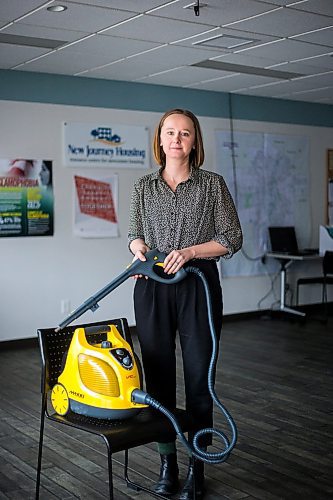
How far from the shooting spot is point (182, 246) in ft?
9.61

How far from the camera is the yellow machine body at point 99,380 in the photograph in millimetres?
2568

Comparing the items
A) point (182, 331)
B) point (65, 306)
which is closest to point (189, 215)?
point (182, 331)

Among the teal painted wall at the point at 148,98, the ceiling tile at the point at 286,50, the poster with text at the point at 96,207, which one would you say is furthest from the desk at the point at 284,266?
the ceiling tile at the point at 286,50

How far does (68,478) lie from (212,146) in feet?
15.7

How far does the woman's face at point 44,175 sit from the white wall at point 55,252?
8 cm

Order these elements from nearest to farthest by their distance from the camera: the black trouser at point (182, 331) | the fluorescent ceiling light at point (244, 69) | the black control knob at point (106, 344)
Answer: the black control knob at point (106, 344) < the black trouser at point (182, 331) < the fluorescent ceiling light at point (244, 69)

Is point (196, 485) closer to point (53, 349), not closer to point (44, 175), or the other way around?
point (53, 349)

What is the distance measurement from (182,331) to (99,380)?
1.57 feet

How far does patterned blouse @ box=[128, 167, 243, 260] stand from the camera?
2936 millimetres

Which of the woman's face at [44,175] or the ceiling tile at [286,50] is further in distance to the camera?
the woman's face at [44,175]

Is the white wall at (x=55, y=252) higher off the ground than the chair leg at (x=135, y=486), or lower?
higher

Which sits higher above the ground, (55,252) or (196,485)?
(55,252)

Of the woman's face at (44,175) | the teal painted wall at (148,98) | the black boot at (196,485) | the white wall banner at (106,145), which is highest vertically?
the teal painted wall at (148,98)

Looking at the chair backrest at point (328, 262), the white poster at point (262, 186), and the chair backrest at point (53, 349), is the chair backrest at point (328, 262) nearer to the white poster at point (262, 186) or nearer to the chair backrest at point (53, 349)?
the white poster at point (262, 186)
